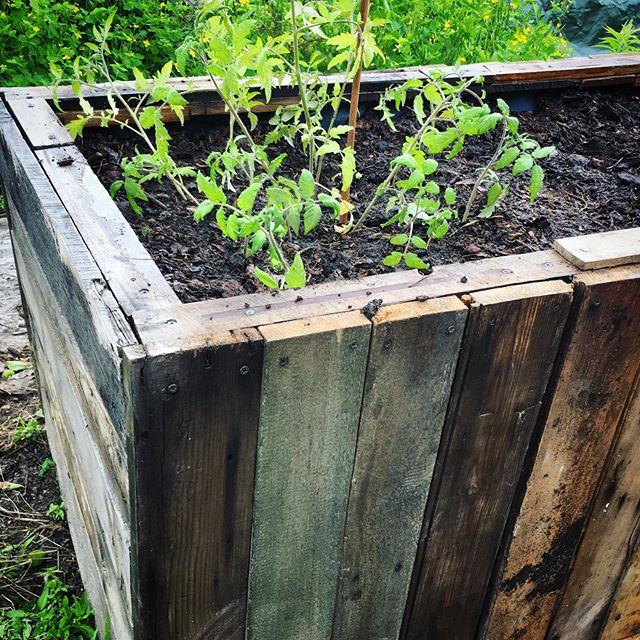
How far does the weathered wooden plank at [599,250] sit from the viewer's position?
5.13ft

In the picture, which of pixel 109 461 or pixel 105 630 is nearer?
pixel 109 461

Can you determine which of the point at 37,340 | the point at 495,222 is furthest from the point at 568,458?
the point at 37,340

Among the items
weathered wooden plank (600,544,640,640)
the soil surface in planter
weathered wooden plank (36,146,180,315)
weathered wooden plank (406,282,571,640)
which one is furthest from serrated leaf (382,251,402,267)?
weathered wooden plank (600,544,640,640)

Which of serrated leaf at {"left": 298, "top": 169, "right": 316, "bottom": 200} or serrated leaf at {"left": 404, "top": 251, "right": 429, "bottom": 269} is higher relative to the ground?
serrated leaf at {"left": 298, "top": 169, "right": 316, "bottom": 200}

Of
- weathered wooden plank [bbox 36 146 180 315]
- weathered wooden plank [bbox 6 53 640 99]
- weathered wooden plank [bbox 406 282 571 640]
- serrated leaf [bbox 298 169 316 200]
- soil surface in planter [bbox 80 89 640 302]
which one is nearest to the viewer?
weathered wooden plank [bbox 36 146 180 315]

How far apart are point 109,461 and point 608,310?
0.94 metres

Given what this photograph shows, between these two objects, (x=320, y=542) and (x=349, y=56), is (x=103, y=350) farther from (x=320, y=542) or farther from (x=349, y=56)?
(x=349, y=56)

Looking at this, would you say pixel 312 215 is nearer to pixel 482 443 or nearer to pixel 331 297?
pixel 331 297

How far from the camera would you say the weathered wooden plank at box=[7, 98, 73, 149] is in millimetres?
1969

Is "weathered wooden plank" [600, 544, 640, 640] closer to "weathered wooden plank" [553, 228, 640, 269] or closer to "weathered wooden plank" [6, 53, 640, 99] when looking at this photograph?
"weathered wooden plank" [553, 228, 640, 269]

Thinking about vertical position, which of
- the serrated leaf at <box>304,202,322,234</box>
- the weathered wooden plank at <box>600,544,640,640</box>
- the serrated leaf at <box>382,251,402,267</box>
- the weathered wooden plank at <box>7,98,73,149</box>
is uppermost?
the serrated leaf at <box>304,202,322,234</box>

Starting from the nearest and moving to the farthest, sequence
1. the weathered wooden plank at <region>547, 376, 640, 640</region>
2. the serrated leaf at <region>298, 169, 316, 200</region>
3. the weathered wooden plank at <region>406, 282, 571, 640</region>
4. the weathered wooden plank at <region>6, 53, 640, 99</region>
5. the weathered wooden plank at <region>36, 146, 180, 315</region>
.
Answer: the weathered wooden plank at <region>36, 146, 180, 315</region> → the weathered wooden plank at <region>406, 282, 571, 640</region> → the serrated leaf at <region>298, 169, 316, 200</region> → the weathered wooden plank at <region>547, 376, 640, 640</region> → the weathered wooden plank at <region>6, 53, 640, 99</region>

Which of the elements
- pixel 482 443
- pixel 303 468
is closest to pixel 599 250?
pixel 482 443

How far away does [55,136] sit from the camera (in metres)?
1.99
